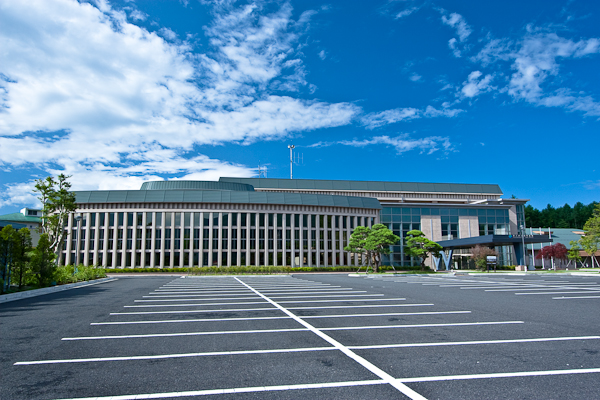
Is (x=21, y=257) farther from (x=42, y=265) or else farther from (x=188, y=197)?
(x=188, y=197)

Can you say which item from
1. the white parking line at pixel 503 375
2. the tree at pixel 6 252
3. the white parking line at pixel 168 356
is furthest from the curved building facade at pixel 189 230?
the white parking line at pixel 503 375

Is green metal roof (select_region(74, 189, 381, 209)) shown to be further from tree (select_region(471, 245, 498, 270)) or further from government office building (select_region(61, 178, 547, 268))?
tree (select_region(471, 245, 498, 270))

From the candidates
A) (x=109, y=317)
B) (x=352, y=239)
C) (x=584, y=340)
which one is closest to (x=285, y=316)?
(x=109, y=317)

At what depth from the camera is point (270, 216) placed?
2315 inches

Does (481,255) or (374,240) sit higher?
(374,240)

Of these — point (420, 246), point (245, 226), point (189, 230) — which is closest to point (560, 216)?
point (420, 246)

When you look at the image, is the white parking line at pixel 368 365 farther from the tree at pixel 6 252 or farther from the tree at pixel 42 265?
the tree at pixel 42 265

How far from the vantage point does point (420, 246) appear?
170 ft

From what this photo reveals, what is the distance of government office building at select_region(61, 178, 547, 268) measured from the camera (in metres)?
54.9

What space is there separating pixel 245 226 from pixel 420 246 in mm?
25242

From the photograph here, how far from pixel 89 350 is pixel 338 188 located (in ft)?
220

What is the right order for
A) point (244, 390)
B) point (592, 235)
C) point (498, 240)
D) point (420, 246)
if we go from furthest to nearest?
point (420, 246) < point (592, 235) < point (498, 240) < point (244, 390)

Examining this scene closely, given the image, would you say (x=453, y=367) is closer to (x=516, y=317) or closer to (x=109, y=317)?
(x=516, y=317)

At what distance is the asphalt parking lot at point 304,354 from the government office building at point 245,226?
4388cm
